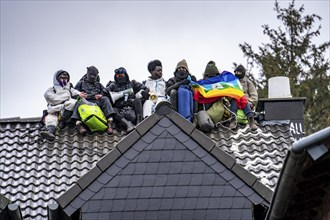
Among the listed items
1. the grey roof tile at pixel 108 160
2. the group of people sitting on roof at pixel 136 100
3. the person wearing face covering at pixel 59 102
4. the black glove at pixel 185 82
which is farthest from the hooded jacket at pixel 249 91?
the grey roof tile at pixel 108 160

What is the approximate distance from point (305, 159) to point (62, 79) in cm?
967

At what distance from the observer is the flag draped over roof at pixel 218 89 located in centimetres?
2170

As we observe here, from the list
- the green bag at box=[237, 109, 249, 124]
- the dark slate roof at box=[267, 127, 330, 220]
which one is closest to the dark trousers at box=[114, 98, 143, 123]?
the green bag at box=[237, 109, 249, 124]

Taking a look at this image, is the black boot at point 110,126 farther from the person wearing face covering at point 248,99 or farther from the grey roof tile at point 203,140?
the grey roof tile at point 203,140

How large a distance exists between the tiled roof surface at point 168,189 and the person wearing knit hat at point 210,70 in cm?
568

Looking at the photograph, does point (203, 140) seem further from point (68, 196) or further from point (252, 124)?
point (252, 124)

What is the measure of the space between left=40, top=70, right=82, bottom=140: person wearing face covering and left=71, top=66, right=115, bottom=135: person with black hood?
0.53 ft

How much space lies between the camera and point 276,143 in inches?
838

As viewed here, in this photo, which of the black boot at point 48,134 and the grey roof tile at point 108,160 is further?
the black boot at point 48,134

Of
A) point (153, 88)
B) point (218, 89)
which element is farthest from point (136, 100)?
point (218, 89)

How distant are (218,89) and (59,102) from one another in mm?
2818

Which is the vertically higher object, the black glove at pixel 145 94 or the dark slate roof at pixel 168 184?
the black glove at pixel 145 94

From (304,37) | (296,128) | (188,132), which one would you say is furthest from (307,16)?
(188,132)

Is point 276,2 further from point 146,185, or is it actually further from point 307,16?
point 146,185
